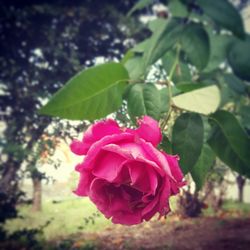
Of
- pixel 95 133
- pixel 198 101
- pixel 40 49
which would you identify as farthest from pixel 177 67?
pixel 40 49

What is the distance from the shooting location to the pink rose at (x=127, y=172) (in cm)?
42

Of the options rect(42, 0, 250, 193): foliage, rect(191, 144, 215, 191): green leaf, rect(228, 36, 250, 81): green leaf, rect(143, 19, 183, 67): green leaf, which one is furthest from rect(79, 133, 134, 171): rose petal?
rect(228, 36, 250, 81): green leaf

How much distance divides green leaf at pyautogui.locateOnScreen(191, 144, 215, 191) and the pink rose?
0.20 meters

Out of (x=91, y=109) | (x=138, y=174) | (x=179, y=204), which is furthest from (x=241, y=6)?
(x=138, y=174)

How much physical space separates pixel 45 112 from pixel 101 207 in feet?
0.55

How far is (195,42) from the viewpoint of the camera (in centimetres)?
89

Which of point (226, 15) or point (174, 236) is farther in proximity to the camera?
point (174, 236)

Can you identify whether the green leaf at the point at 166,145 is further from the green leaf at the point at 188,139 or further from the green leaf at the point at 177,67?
the green leaf at the point at 177,67

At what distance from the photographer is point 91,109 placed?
0.58 m

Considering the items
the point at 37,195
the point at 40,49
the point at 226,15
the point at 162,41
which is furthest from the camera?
the point at 40,49

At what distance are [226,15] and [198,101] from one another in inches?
8.6

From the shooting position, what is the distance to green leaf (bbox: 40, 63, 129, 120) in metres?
0.54

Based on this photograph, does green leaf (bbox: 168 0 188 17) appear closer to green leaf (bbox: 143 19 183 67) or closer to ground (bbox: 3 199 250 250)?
green leaf (bbox: 143 19 183 67)

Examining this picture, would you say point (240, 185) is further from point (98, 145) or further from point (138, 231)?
point (98, 145)
